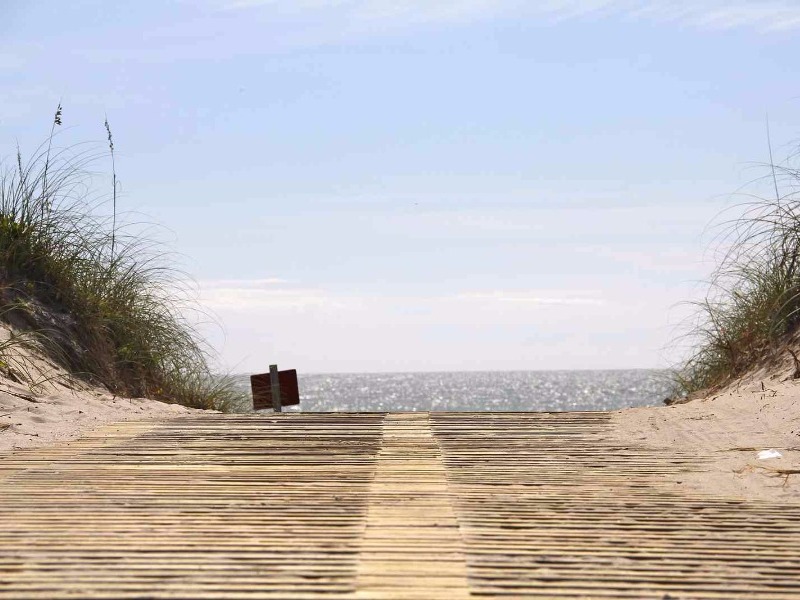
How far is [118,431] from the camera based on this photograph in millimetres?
4488

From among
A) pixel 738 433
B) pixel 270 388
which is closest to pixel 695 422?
pixel 738 433

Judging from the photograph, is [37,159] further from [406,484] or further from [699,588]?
[699,588]

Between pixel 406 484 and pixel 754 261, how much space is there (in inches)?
153

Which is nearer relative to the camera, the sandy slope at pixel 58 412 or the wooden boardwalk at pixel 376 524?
the wooden boardwalk at pixel 376 524

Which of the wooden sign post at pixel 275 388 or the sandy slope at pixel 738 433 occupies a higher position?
the wooden sign post at pixel 275 388

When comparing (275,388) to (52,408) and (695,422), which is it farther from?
(695,422)

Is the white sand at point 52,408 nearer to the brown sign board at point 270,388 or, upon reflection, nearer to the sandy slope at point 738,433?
the brown sign board at point 270,388

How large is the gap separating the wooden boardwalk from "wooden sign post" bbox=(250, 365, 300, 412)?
9.80 ft

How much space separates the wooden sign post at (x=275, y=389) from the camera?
7.10m

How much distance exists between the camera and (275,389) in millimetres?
7102

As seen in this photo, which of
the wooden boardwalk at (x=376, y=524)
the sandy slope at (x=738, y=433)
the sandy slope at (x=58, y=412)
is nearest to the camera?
the wooden boardwalk at (x=376, y=524)

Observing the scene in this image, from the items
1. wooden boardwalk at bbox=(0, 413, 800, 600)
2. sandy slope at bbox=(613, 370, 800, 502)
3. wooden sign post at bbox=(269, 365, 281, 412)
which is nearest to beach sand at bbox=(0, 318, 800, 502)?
sandy slope at bbox=(613, 370, 800, 502)

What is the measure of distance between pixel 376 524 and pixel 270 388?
4.78 metres

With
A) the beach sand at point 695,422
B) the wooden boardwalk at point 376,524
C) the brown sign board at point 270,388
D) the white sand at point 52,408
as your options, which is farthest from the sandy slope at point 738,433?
the brown sign board at point 270,388
